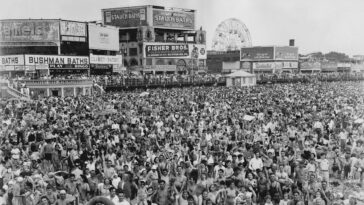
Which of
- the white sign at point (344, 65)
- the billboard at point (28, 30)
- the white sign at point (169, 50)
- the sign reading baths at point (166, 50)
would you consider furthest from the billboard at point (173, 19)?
the white sign at point (344, 65)

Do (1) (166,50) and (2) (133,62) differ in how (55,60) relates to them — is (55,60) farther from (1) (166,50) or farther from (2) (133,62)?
(2) (133,62)

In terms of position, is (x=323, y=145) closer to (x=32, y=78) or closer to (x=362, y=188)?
(x=362, y=188)

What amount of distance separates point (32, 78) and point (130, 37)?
121 feet

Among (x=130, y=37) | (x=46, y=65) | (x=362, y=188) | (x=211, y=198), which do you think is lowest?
(x=362, y=188)

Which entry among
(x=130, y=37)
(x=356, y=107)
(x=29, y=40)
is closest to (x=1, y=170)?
(x=356, y=107)

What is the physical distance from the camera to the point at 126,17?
74.1 meters

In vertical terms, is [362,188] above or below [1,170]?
below

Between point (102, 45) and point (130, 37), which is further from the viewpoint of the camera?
point (130, 37)

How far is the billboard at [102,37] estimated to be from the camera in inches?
2207

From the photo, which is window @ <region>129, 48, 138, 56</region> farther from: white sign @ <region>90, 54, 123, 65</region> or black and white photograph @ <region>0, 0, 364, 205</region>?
black and white photograph @ <region>0, 0, 364, 205</region>

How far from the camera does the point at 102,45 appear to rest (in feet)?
191

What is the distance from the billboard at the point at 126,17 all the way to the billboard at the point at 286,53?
3064 cm

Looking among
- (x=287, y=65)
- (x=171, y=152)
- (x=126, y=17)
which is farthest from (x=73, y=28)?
(x=287, y=65)

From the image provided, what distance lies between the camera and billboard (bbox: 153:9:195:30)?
7281 centimetres
